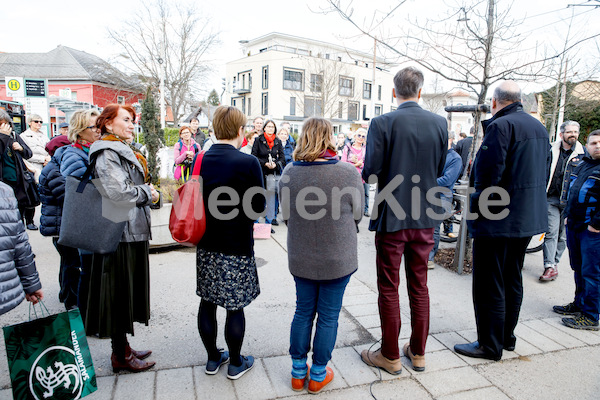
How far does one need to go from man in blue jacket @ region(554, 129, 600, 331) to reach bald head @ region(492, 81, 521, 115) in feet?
4.46

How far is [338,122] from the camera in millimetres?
51062

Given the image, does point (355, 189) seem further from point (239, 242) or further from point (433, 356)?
point (433, 356)

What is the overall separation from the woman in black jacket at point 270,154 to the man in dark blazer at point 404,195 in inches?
171

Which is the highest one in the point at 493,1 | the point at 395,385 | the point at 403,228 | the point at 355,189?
the point at 493,1

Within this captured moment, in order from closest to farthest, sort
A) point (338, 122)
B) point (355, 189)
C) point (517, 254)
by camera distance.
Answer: point (355, 189) < point (517, 254) < point (338, 122)

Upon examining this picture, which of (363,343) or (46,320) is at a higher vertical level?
(46,320)

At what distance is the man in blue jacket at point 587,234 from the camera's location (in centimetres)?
364

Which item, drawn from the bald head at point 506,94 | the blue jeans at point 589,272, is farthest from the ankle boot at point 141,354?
the blue jeans at point 589,272

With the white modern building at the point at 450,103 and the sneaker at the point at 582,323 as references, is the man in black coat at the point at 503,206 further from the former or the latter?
the white modern building at the point at 450,103

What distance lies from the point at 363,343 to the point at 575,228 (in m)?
2.48

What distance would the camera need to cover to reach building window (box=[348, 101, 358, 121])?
50500mm

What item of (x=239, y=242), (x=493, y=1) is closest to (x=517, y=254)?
(x=239, y=242)

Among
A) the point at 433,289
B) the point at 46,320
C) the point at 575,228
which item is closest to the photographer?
the point at 46,320

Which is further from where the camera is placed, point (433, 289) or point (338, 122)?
point (338, 122)
